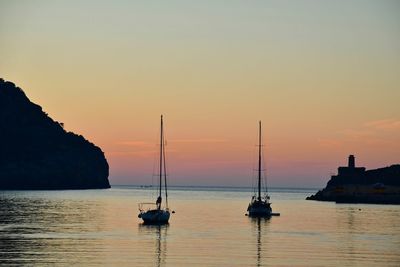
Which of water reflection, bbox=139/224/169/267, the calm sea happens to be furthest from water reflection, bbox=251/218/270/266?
water reflection, bbox=139/224/169/267

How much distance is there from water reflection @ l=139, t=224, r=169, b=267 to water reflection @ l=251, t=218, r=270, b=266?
7.70 metres

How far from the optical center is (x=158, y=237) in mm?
82688

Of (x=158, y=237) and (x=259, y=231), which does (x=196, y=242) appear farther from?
(x=259, y=231)

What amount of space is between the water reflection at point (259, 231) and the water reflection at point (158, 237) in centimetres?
770

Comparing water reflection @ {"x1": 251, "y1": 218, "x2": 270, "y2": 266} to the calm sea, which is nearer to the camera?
the calm sea

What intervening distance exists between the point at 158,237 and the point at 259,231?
1570cm

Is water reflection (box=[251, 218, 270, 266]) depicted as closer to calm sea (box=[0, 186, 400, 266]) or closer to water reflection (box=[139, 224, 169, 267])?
calm sea (box=[0, 186, 400, 266])

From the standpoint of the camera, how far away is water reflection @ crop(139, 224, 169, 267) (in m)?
63.3

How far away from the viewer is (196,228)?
97500 mm

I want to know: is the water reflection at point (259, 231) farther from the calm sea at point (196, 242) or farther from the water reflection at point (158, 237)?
the water reflection at point (158, 237)

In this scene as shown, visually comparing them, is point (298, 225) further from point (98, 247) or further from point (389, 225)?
point (98, 247)

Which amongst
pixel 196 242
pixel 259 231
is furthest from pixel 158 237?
pixel 259 231

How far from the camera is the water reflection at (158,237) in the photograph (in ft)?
208

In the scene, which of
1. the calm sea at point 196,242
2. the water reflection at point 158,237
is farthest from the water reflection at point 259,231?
the water reflection at point 158,237
